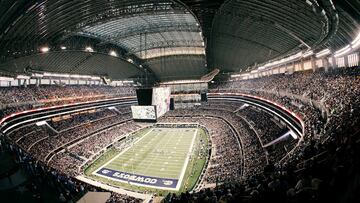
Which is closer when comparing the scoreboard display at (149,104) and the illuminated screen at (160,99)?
the scoreboard display at (149,104)

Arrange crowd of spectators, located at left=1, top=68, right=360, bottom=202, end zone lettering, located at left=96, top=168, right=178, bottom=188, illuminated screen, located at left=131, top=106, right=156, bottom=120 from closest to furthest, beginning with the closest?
crowd of spectators, located at left=1, top=68, right=360, bottom=202, end zone lettering, located at left=96, top=168, right=178, bottom=188, illuminated screen, located at left=131, top=106, right=156, bottom=120

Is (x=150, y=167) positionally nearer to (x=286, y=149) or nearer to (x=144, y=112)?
(x=144, y=112)

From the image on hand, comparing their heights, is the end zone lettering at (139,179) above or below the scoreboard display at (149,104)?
below

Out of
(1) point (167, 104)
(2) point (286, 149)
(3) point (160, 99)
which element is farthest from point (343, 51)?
(1) point (167, 104)

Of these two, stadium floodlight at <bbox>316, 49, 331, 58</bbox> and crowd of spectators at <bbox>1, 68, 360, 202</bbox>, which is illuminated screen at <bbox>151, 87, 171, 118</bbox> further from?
stadium floodlight at <bbox>316, 49, 331, 58</bbox>

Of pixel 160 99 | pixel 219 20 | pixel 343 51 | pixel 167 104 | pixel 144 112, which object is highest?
pixel 219 20

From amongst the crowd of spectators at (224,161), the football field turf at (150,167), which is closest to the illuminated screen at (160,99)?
the football field turf at (150,167)

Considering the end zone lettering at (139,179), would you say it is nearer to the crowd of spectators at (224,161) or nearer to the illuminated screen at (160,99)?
the crowd of spectators at (224,161)

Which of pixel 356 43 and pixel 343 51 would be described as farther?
pixel 343 51

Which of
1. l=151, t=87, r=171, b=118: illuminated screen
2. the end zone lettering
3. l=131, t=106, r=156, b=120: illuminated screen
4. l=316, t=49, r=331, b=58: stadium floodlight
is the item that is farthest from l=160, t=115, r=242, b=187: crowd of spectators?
l=316, t=49, r=331, b=58: stadium floodlight

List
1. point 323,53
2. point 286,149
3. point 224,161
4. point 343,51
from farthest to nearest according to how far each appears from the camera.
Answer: point 323,53 → point 224,161 → point 343,51 → point 286,149
